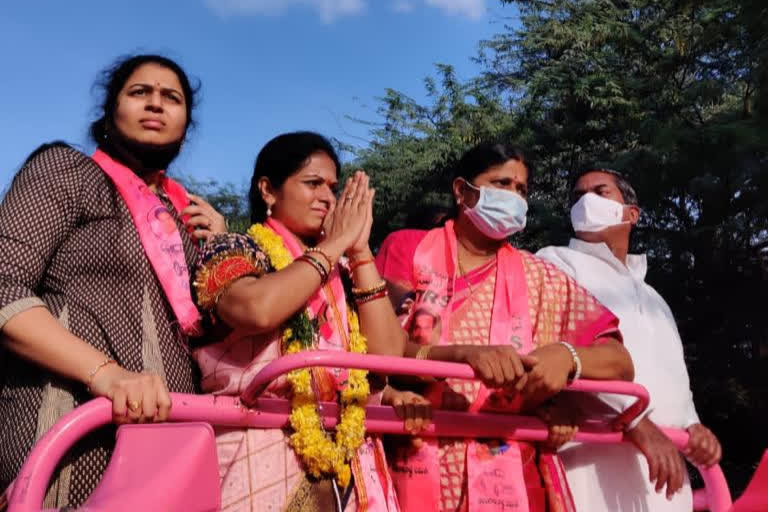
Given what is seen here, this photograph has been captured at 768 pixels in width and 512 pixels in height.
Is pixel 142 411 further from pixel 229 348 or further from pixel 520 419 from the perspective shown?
pixel 520 419

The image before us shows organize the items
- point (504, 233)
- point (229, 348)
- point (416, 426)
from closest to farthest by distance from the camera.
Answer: point (229, 348) < point (416, 426) < point (504, 233)

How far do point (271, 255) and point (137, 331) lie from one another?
0.43 meters

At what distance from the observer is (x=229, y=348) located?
85.1 inches

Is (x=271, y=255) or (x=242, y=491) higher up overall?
(x=271, y=255)

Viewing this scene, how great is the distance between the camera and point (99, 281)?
6.80 feet

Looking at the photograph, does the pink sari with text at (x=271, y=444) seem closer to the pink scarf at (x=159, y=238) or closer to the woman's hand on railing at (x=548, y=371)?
the pink scarf at (x=159, y=238)

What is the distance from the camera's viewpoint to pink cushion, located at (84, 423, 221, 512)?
63.9 inches

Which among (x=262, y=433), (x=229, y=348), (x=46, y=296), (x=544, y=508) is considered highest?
(x=46, y=296)

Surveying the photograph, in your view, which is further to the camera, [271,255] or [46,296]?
[271,255]

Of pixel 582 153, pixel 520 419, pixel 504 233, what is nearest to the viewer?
pixel 520 419

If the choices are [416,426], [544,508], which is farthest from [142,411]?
[544,508]

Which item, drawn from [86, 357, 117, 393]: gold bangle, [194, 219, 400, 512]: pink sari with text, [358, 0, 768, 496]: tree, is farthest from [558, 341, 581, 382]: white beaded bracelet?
[358, 0, 768, 496]: tree

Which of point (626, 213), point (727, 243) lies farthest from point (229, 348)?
point (727, 243)

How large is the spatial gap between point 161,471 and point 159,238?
73 centimetres
